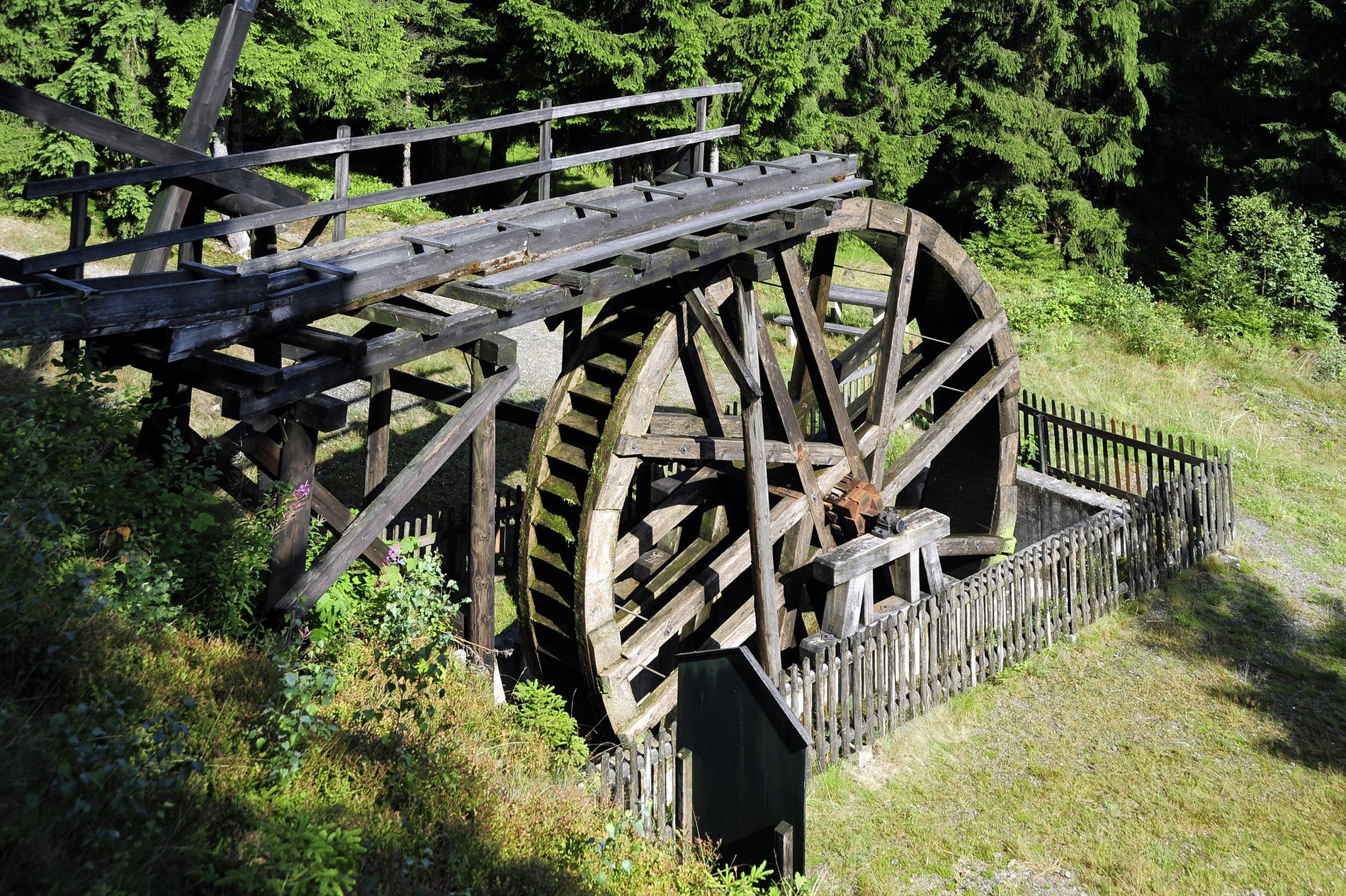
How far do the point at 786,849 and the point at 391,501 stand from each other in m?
2.46

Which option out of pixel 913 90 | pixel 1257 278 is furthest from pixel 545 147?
pixel 913 90

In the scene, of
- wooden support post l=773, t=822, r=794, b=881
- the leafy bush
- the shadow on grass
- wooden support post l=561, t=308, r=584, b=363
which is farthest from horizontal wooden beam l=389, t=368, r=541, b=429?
the leafy bush

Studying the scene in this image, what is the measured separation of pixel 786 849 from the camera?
4.31 meters

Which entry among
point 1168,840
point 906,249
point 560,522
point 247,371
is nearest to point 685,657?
point 247,371

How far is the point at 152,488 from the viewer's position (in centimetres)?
434

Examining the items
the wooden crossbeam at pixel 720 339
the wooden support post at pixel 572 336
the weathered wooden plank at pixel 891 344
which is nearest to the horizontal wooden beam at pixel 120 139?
the wooden support post at pixel 572 336

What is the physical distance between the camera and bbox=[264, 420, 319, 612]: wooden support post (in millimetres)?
4855

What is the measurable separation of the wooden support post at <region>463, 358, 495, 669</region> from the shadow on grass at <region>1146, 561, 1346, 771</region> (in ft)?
17.7

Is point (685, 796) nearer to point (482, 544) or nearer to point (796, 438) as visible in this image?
point (482, 544)

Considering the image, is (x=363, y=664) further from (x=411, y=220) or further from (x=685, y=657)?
(x=411, y=220)

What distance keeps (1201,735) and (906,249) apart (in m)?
4.07

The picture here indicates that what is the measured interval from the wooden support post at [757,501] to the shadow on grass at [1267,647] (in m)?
3.57

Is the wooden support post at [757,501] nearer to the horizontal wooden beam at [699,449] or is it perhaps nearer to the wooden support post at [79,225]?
the horizontal wooden beam at [699,449]

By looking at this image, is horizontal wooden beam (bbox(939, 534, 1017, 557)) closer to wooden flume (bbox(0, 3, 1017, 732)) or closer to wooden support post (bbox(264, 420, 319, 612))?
wooden flume (bbox(0, 3, 1017, 732))
